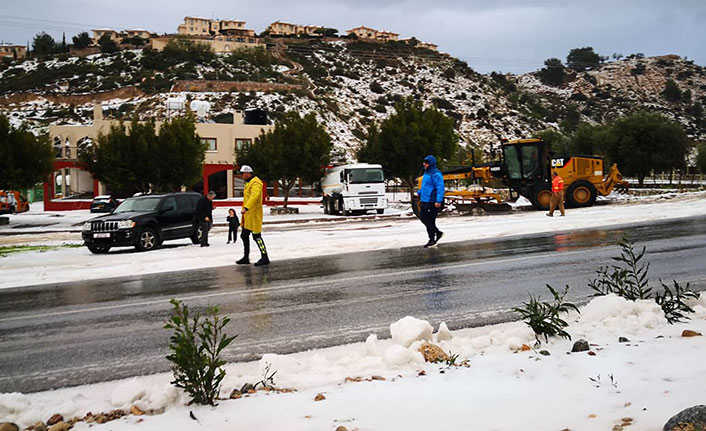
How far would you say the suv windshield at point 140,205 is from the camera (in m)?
19.8

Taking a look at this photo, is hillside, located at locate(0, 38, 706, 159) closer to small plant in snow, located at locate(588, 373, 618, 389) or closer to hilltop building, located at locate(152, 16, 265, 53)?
hilltop building, located at locate(152, 16, 265, 53)

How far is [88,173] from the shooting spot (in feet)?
195

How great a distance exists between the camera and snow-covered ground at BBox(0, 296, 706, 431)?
3.93 meters

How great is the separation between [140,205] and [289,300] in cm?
1276

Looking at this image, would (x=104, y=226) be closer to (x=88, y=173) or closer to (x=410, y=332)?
(x=410, y=332)

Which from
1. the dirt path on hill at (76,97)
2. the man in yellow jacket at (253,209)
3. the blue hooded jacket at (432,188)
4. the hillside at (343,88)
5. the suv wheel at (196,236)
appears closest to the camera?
the man in yellow jacket at (253,209)

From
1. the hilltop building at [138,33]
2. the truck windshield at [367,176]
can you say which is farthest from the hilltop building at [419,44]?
the truck windshield at [367,176]

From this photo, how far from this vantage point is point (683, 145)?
5881 cm

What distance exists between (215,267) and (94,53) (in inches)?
4855

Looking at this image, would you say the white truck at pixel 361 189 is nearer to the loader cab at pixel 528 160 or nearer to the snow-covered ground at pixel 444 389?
the loader cab at pixel 528 160

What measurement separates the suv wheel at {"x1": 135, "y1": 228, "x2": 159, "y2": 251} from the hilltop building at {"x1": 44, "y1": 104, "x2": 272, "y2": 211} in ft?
127

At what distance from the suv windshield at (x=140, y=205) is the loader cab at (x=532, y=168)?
18251 millimetres

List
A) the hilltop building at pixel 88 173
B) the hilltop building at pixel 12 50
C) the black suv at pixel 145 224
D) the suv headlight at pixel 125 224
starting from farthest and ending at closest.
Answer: the hilltop building at pixel 12 50, the hilltop building at pixel 88 173, the suv headlight at pixel 125 224, the black suv at pixel 145 224

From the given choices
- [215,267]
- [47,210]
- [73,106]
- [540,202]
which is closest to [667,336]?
[215,267]
